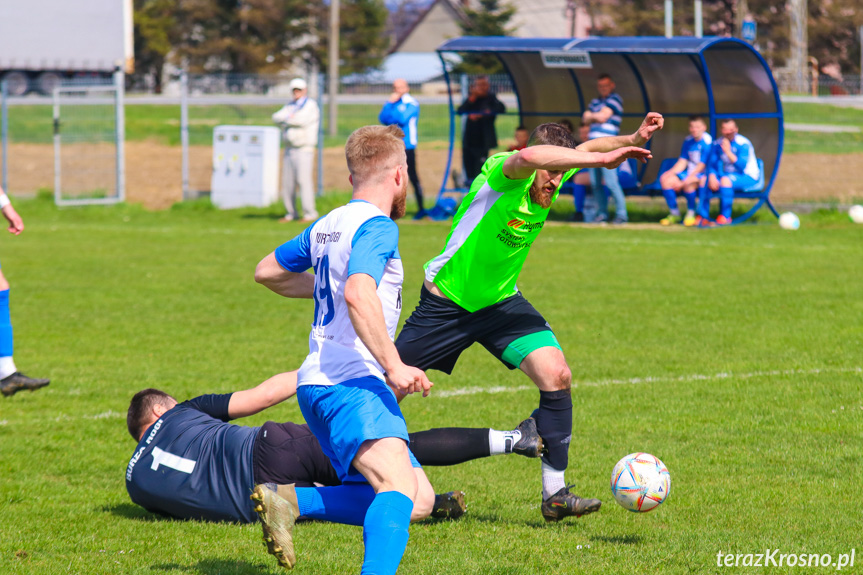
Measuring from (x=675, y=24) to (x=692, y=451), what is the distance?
57.9m

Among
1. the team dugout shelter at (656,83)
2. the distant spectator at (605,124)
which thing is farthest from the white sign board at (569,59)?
the distant spectator at (605,124)

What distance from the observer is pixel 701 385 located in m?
7.08

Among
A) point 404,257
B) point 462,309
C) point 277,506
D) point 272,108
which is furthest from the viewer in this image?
point 272,108

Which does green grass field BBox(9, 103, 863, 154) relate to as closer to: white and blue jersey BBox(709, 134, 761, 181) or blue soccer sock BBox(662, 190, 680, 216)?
white and blue jersey BBox(709, 134, 761, 181)

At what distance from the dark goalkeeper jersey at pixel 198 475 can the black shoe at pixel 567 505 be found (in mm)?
1366

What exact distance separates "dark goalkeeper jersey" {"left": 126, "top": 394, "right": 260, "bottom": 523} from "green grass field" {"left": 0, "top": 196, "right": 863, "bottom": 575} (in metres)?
0.11

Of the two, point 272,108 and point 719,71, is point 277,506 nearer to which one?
point 719,71

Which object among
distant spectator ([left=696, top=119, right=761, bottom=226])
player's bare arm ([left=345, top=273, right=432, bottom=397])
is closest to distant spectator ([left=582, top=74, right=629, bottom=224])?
distant spectator ([left=696, top=119, right=761, bottom=226])

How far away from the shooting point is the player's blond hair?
3.71 m

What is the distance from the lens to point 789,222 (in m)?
16.2

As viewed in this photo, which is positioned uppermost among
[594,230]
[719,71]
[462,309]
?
[719,71]

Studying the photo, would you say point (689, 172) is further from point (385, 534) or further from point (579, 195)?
point (385, 534)

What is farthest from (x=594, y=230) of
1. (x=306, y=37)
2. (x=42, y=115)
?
(x=306, y=37)

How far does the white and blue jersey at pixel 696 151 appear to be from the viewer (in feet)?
52.9
